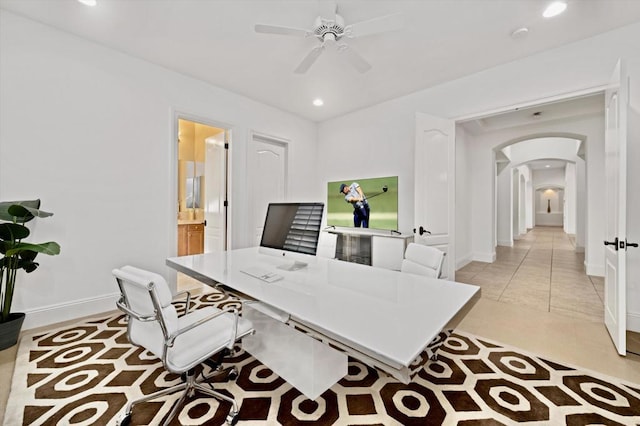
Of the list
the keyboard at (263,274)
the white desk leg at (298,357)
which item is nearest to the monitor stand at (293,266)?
the keyboard at (263,274)

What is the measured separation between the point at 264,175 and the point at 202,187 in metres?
1.69

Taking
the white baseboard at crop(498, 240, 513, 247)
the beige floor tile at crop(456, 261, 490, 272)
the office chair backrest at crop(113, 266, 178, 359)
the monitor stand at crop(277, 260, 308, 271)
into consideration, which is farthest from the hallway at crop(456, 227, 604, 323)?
the office chair backrest at crop(113, 266, 178, 359)

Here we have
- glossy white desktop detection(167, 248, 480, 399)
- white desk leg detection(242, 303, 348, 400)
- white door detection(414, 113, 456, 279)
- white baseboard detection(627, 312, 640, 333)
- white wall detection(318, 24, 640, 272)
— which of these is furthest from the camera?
white door detection(414, 113, 456, 279)

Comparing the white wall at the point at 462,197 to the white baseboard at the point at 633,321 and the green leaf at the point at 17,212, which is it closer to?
the white baseboard at the point at 633,321

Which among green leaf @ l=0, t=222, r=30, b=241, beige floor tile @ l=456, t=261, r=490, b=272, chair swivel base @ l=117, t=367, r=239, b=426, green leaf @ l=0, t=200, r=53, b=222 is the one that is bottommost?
chair swivel base @ l=117, t=367, r=239, b=426

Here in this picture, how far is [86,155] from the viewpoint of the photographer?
274cm

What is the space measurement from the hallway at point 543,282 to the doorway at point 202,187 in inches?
154

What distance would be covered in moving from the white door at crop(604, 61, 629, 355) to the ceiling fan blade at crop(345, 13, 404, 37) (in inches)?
68.6

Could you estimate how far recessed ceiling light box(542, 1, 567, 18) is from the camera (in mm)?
2201

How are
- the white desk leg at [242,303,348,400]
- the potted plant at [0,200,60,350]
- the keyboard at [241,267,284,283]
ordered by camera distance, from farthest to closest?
1. the potted plant at [0,200,60,350]
2. the keyboard at [241,267,284,283]
3. the white desk leg at [242,303,348,400]

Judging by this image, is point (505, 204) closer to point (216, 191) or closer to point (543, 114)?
point (543, 114)

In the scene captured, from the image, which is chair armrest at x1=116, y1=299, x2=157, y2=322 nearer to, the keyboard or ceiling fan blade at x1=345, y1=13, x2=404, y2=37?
the keyboard

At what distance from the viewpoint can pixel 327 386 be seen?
1537 mm

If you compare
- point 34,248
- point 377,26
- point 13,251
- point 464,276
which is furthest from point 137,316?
point 464,276
